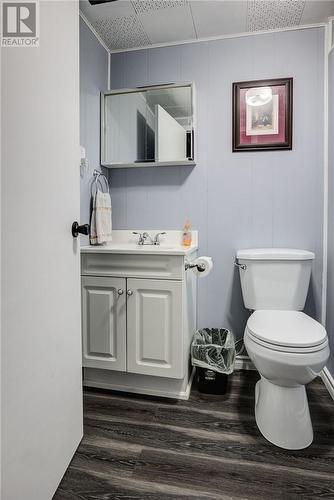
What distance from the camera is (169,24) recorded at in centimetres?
183

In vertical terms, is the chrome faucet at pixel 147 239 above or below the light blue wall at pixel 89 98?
below

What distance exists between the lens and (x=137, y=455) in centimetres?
120

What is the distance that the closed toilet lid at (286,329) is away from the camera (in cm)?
122

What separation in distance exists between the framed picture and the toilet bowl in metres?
1.17

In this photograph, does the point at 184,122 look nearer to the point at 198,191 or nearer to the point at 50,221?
the point at 198,191

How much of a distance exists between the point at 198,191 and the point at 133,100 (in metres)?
0.79

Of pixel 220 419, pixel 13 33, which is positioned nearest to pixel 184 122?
pixel 13 33

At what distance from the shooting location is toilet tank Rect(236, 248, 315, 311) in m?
1.68

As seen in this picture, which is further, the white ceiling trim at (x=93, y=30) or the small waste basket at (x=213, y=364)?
the white ceiling trim at (x=93, y=30)

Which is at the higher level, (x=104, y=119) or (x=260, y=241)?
(x=104, y=119)

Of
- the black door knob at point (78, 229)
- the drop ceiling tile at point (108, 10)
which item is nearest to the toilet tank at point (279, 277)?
the black door knob at point (78, 229)

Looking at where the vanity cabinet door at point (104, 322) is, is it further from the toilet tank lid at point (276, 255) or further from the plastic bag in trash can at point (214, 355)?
the toilet tank lid at point (276, 255)

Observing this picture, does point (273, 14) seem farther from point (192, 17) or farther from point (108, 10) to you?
point (108, 10)

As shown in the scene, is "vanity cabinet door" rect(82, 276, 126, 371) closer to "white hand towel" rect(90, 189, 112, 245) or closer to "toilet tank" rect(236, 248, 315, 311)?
"white hand towel" rect(90, 189, 112, 245)
